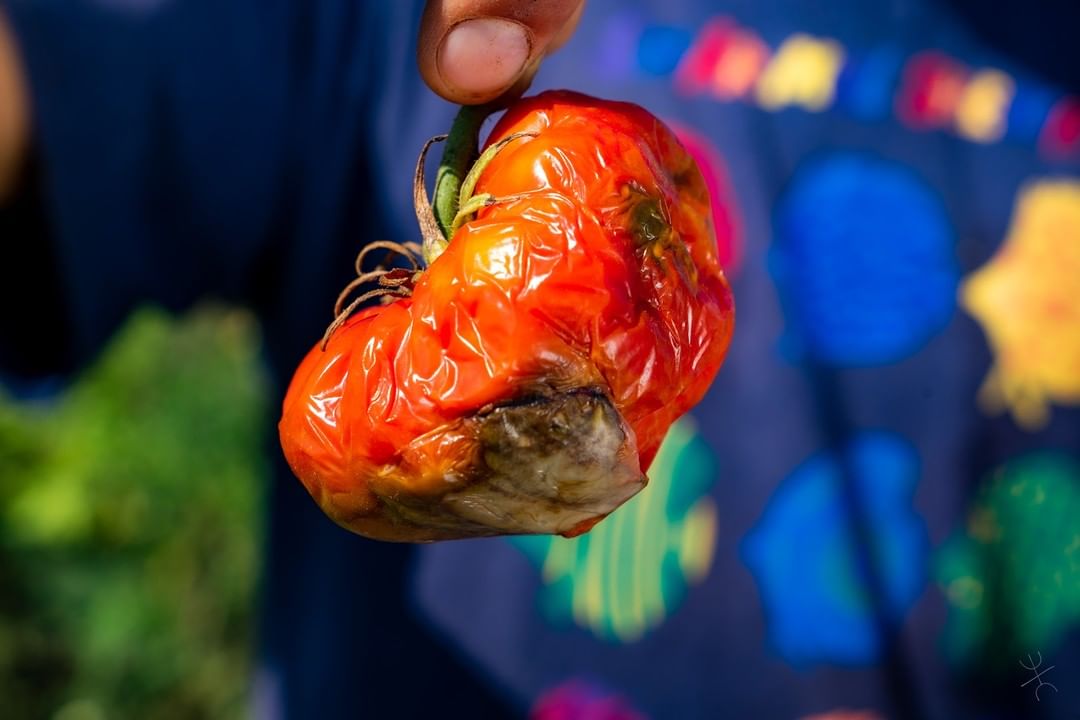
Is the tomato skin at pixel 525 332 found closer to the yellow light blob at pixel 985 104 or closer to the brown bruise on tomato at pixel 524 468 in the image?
the brown bruise on tomato at pixel 524 468

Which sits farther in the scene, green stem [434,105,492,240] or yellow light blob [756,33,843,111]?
yellow light blob [756,33,843,111]

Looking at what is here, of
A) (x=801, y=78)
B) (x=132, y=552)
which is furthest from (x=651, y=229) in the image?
(x=132, y=552)

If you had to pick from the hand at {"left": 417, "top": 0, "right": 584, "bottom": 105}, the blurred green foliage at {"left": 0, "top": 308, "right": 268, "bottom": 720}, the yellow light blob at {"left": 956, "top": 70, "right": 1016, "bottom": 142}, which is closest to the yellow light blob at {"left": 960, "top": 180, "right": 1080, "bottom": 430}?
the yellow light blob at {"left": 956, "top": 70, "right": 1016, "bottom": 142}

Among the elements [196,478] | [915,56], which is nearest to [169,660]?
[196,478]

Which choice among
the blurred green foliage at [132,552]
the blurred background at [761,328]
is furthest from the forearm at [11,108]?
the blurred green foliage at [132,552]

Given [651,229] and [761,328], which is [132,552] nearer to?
[761,328]

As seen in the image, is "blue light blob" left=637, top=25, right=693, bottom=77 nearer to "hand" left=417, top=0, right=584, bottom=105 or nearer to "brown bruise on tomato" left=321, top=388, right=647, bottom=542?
"hand" left=417, top=0, right=584, bottom=105
